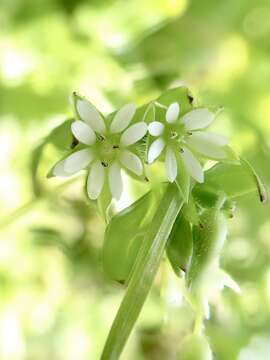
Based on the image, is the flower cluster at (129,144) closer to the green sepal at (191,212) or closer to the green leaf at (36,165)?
the green sepal at (191,212)

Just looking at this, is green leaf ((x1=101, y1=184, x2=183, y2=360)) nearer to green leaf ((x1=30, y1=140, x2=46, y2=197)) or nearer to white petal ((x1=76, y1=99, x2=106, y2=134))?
white petal ((x1=76, y1=99, x2=106, y2=134))

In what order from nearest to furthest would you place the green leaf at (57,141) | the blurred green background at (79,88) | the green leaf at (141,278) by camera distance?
the green leaf at (141,278)
the green leaf at (57,141)
the blurred green background at (79,88)

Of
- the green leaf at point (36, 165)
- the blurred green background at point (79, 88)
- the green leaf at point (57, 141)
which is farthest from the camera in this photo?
the blurred green background at point (79, 88)

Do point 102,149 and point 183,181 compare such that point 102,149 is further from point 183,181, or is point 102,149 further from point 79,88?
point 79,88

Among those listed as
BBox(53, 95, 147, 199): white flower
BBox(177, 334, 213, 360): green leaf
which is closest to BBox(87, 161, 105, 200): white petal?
BBox(53, 95, 147, 199): white flower

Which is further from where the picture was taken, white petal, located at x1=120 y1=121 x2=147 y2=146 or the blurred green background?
the blurred green background

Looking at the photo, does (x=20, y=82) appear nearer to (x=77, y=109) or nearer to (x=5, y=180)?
Answer: (x=5, y=180)

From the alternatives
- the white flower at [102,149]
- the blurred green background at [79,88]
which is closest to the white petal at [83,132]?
the white flower at [102,149]
